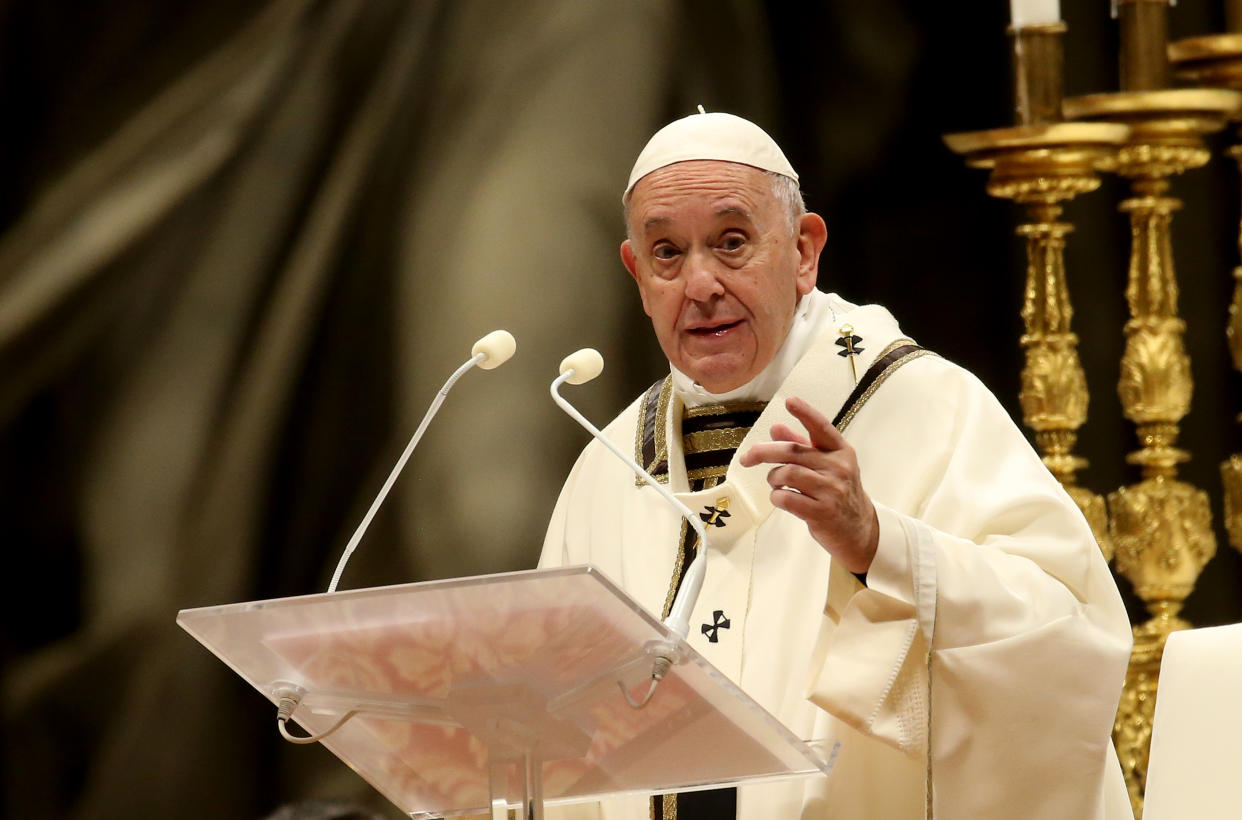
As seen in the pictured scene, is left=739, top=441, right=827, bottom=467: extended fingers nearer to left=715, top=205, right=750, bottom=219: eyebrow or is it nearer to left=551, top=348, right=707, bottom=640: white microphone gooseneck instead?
left=551, top=348, right=707, bottom=640: white microphone gooseneck

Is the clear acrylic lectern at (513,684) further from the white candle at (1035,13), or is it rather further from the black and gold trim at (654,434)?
the white candle at (1035,13)

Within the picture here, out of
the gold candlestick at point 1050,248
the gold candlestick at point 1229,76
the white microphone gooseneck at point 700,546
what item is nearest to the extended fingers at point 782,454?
the white microphone gooseneck at point 700,546

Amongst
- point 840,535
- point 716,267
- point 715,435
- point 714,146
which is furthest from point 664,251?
point 840,535

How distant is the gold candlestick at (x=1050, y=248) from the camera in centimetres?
455

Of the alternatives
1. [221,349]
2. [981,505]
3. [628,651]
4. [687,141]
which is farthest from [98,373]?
[628,651]

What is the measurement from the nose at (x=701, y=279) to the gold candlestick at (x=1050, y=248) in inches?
44.2

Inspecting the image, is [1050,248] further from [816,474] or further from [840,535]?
[816,474]

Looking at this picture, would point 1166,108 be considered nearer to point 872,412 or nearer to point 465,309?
point 872,412

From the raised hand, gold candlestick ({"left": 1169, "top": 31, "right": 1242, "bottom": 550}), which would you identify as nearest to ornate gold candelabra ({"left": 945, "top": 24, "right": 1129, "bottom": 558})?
gold candlestick ({"left": 1169, "top": 31, "right": 1242, "bottom": 550})

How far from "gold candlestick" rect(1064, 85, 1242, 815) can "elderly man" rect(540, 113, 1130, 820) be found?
43.3 inches

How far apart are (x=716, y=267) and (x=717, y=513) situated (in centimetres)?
47

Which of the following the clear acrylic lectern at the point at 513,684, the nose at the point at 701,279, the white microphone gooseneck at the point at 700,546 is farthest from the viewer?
the nose at the point at 701,279

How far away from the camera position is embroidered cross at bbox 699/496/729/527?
3.79 metres

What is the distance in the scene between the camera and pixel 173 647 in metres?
5.14
